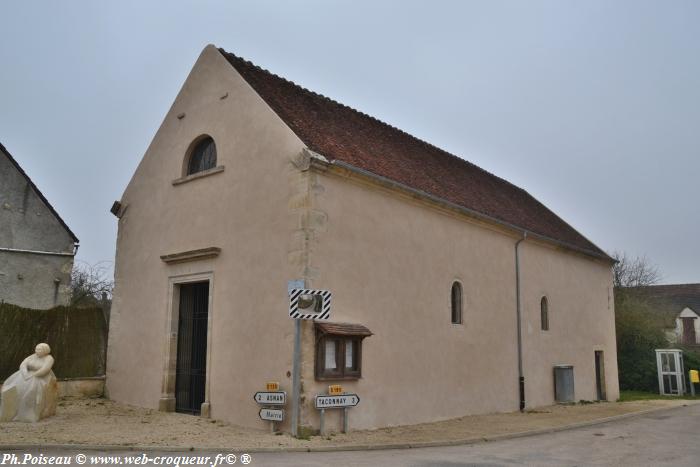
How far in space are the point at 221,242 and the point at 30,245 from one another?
1051cm

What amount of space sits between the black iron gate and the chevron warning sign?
11.4 feet

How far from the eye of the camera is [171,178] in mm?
15648

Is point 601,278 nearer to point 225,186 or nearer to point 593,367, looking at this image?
point 593,367

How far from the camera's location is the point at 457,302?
1631cm

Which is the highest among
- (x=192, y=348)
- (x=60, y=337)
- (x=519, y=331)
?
(x=519, y=331)

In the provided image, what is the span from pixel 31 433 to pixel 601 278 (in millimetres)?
20769

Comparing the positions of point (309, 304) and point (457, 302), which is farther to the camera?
point (457, 302)

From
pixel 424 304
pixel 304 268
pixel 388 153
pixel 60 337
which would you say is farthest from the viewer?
pixel 388 153

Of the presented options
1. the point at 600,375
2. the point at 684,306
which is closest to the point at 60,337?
the point at 600,375

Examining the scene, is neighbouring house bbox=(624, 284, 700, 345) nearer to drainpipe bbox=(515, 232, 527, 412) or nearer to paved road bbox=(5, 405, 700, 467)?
drainpipe bbox=(515, 232, 527, 412)

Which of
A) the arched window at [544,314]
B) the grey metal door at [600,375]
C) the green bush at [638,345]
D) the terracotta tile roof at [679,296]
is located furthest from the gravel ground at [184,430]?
the terracotta tile roof at [679,296]

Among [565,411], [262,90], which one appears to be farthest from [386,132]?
[565,411]

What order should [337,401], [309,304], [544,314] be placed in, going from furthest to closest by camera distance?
[544,314] < [337,401] < [309,304]

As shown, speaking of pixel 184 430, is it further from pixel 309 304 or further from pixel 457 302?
pixel 457 302
